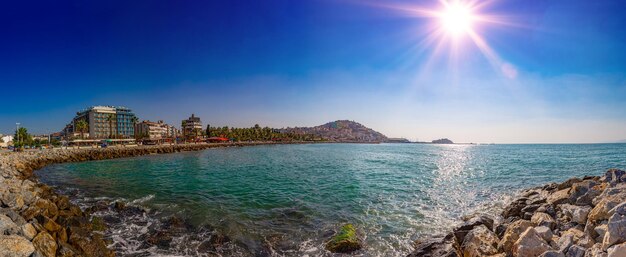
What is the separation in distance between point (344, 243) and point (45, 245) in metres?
8.75

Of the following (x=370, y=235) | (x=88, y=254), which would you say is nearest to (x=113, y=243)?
(x=88, y=254)

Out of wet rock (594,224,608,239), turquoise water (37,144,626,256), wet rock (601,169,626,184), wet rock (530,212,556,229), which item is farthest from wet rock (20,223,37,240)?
wet rock (601,169,626,184)

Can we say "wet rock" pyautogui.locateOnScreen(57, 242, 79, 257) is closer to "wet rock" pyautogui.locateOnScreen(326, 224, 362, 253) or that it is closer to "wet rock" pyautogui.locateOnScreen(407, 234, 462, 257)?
"wet rock" pyautogui.locateOnScreen(326, 224, 362, 253)

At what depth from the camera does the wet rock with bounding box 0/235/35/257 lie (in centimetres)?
651

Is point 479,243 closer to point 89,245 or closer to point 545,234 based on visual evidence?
point 545,234

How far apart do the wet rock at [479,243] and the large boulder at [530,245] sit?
3.20 feet

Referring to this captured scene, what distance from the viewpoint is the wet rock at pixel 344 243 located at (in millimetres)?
9953

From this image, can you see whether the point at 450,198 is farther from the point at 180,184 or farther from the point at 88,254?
the point at 180,184

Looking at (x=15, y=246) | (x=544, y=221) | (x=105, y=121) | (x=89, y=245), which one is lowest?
(x=89, y=245)

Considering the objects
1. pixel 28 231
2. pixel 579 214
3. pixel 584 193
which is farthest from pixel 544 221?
pixel 28 231

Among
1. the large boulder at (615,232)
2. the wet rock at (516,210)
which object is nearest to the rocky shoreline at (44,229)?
the large boulder at (615,232)

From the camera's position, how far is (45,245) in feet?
25.2

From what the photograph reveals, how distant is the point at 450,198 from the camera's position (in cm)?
1909

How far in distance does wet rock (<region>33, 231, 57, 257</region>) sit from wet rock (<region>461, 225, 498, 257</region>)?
36.7ft
